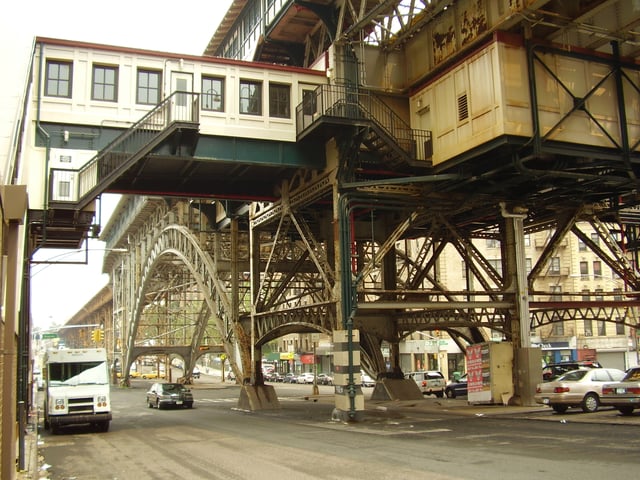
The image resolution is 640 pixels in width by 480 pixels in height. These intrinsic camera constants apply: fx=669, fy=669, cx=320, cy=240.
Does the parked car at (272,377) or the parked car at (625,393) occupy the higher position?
the parked car at (625,393)

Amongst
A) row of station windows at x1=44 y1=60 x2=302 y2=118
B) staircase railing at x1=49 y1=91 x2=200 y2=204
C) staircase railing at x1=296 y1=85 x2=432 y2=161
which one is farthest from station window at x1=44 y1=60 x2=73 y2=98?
staircase railing at x1=296 y1=85 x2=432 y2=161

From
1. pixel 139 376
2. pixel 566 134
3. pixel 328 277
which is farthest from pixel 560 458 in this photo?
pixel 139 376

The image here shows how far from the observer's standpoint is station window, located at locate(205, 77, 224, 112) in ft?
88.6

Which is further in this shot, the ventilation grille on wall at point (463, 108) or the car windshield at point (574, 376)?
the ventilation grille on wall at point (463, 108)

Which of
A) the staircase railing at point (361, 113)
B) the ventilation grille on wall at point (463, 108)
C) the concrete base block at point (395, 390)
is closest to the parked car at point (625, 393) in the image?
the ventilation grille on wall at point (463, 108)

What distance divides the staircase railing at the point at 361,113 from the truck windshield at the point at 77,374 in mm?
12436

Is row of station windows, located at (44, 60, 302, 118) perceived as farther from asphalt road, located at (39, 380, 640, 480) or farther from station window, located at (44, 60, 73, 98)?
asphalt road, located at (39, 380, 640, 480)

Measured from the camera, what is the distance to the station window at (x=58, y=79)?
24875mm

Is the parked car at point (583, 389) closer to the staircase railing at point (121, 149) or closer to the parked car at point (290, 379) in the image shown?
the staircase railing at point (121, 149)

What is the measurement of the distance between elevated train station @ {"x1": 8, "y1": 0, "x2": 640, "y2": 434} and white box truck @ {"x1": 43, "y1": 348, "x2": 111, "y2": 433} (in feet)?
15.2

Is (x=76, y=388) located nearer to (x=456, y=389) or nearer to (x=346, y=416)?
(x=346, y=416)

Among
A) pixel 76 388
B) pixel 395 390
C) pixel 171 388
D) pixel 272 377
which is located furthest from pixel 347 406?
pixel 272 377

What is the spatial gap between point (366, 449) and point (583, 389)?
414 inches

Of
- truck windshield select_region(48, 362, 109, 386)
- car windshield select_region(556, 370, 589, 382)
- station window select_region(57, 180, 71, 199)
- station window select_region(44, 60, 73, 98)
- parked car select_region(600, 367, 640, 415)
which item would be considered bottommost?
parked car select_region(600, 367, 640, 415)
